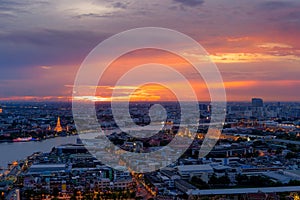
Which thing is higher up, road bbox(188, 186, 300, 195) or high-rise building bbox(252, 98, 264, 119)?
high-rise building bbox(252, 98, 264, 119)

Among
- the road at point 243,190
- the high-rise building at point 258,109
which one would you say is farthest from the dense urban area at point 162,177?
the high-rise building at point 258,109

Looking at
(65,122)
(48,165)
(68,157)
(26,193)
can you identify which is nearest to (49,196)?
(26,193)

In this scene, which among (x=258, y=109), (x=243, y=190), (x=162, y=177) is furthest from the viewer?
(x=258, y=109)

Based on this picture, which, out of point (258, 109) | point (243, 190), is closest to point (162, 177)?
point (243, 190)

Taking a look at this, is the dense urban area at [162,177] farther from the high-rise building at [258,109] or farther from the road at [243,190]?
the high-rise building at [258,109]

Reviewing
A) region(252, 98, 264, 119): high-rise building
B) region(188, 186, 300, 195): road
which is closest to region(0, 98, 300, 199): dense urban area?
region(188, 186, 300, 195): road

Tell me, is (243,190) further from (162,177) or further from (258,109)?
(258,109)

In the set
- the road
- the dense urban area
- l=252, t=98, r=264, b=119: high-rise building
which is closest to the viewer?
the road

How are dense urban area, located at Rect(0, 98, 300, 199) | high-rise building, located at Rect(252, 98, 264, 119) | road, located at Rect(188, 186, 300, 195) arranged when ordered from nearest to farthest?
road, located at Rect(188, 186, 300, 195)
dense urban area, located at Rect(0, 98, 300, 199)
high-rise building, located at Rect(252, 98, 264, 119)

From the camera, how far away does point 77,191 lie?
5.13 metres

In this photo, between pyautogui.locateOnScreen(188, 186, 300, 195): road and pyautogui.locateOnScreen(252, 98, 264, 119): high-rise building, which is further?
pyautogui.locateOnScreen(252, 98, 264, 119): high-rise building

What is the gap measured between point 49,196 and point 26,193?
0.91 feet

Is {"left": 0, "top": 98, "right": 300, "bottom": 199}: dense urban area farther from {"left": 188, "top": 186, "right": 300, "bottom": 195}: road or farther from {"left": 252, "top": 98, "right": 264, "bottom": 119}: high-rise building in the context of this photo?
{"left": 252, "top": 98, "right": 264, "bottom": 119}: high-rise building

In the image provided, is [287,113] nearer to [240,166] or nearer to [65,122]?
[65,122]
